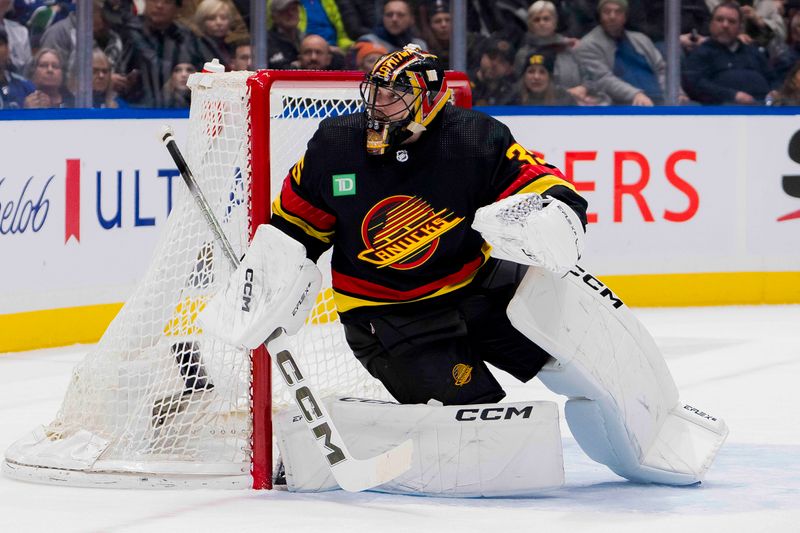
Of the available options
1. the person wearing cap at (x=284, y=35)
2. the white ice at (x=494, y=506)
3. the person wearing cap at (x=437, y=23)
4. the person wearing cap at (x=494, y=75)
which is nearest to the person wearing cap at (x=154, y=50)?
the person wearing cap at (x=284, y=35)

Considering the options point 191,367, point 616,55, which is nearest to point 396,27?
point 616,55

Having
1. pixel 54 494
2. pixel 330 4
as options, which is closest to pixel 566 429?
pixel 54 494

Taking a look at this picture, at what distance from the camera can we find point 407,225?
10.2ft

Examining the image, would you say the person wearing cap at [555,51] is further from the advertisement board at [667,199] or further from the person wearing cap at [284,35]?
the person wearing cap at [284,35]

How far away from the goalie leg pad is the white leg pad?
111 mm

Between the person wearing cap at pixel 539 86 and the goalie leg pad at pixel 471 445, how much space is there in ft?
12.1

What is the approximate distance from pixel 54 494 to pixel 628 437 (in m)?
1.15

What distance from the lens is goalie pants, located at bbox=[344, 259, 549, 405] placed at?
3164 mm

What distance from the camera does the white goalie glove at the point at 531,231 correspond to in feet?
9.32

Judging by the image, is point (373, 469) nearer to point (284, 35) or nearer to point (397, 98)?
point (397, 98)

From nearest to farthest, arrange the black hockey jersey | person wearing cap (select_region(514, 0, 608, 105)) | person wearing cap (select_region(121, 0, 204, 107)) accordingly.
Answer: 1. the black hockey jersey
2. person wearing cap (select_region(121, 0, 204, 107))
3. person wearing cap (select_region(514, 0, 608, 105))

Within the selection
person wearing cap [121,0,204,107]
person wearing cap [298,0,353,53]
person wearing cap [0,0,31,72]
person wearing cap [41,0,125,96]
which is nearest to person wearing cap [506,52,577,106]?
person wearing cap [298,0,353,53]

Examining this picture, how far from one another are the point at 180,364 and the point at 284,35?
307 cm

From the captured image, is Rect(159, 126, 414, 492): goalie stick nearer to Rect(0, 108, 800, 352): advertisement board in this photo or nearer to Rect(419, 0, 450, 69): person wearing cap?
Rect(0, 108, 800, 352): advertisement board
